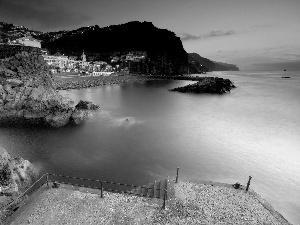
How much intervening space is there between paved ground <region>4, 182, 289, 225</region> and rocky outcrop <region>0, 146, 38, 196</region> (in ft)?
10.6

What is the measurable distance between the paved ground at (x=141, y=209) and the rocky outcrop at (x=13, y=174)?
127 inches

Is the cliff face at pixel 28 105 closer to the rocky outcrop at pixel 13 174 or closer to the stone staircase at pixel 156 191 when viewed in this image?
the rocky outcrop at pixel 13 174

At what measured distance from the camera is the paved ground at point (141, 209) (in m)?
9.76

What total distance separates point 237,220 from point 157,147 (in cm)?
1451

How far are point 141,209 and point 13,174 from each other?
9923mm

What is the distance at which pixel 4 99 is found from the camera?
30750 millimetres

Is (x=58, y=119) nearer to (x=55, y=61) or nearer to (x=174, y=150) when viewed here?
(x=174, y=150)

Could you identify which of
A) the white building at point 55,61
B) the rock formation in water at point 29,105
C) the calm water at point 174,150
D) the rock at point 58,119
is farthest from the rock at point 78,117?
the white building at point 55,61

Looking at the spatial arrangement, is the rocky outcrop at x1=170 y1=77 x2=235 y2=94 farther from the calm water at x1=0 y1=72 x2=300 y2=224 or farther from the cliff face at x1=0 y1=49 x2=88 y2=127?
the cliff face at x1=0 y1=49 x2=88 y2=127

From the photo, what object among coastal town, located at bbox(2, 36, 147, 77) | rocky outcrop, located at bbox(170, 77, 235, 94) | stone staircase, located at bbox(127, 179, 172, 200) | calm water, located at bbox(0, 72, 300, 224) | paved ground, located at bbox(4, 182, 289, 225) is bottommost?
calm water, located at bbox(0, 72, 300, 224)

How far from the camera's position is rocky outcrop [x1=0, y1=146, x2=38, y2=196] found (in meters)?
12.8

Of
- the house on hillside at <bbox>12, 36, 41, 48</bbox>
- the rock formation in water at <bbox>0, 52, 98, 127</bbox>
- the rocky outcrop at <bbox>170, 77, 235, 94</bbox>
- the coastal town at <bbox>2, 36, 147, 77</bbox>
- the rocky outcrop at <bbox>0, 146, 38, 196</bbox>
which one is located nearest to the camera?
the rocky outcrop at <bbox>0, 146, 38, 196</bbox>

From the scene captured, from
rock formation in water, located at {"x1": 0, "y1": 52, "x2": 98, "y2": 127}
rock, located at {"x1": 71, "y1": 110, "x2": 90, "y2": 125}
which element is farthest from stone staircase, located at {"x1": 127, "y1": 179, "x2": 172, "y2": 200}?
rock, located at {"x1": 71, "y1": 110, "x2": 90, "y2": 125}

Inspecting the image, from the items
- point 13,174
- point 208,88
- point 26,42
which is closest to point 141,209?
point 13,174
